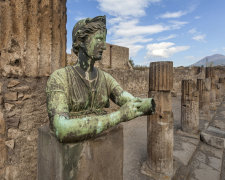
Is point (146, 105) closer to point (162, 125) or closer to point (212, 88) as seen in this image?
point (162, 125)

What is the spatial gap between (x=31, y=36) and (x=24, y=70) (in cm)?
42

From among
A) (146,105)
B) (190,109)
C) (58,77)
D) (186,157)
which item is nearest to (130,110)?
(146,105)

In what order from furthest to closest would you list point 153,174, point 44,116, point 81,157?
point 153,174
point 44,116
point 81,157

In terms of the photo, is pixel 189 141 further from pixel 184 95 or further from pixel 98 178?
pixel 98 178

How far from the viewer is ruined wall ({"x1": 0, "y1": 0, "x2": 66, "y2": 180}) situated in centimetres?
166

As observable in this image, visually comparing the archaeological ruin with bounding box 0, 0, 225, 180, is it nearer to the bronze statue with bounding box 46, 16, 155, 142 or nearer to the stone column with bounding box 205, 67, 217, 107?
the bronze statue with bounding box 46, 16, 155, 142

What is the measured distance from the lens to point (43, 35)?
1.83 meters

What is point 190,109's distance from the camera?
5215mm

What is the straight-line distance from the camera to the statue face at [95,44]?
46.1 inches

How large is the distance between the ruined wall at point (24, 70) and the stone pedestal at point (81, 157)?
0.76 metres

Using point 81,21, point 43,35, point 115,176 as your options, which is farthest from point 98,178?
point 43,35

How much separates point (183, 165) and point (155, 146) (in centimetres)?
105

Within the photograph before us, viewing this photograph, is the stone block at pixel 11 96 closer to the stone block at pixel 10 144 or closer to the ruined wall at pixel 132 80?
the stone block at pixel 10 144

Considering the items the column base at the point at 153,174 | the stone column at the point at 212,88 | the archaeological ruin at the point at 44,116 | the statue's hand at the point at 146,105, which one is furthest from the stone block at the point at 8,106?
the stone column at the point at 212,88
